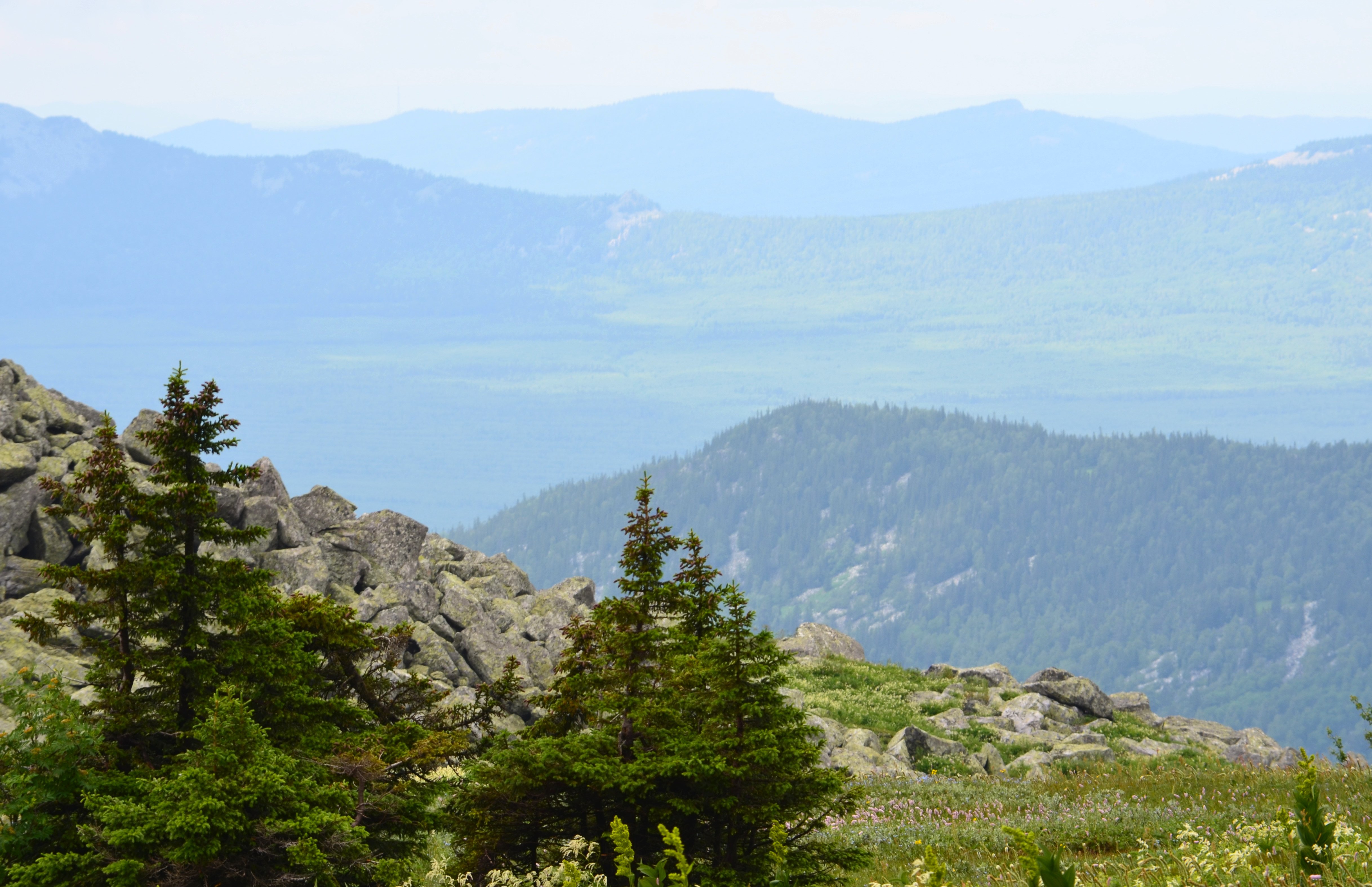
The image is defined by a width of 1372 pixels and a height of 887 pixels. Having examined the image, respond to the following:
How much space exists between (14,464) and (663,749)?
22759 mm

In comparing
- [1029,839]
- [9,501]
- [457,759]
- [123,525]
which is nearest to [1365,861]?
[1029,839]

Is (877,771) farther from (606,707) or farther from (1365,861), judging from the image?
(1365,861)

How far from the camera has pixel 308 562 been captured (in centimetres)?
3066

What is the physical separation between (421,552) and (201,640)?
25.7 metres

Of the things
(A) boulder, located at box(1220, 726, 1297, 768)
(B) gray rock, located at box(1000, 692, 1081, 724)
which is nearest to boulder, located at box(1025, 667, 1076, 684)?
(B) gray rock, located at box(1000, 692, 1081, 724)

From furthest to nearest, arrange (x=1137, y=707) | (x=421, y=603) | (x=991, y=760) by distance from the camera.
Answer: (x=1137, y=707) → (x=421, y=603) → (x=991, y=760)

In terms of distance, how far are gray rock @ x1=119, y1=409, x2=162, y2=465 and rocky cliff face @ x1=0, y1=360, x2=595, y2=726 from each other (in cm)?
5

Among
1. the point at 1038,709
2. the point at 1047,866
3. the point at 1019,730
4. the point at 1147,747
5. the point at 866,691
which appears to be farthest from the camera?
the point at 866,691

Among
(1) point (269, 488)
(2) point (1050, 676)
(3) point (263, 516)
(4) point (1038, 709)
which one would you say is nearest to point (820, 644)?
(2) point (1050, 676)

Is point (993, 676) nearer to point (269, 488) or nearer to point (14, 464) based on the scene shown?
point (269, 488)

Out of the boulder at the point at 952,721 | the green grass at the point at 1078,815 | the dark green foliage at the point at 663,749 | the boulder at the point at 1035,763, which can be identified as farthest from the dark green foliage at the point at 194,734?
the boulder at the point at 952,721

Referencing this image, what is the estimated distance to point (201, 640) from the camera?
12.8m

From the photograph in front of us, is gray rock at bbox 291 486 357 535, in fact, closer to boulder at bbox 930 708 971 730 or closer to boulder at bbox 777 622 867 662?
boulder at bbox 777 622 867 662

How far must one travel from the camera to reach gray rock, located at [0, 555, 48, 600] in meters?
26.5
